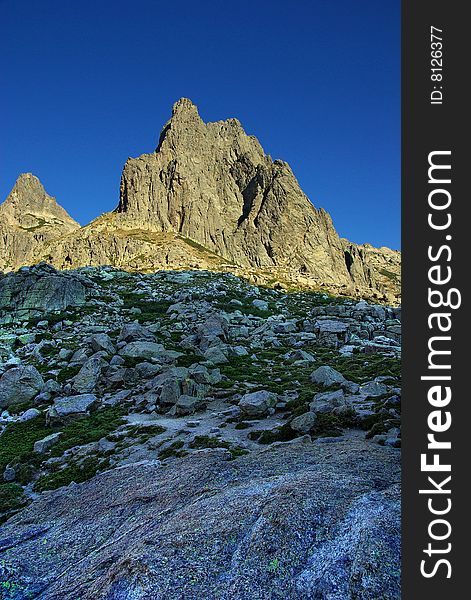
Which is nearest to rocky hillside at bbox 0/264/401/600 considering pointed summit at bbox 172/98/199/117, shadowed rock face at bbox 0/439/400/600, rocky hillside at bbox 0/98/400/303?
shadowed rock face at bbox 0/439/400/600

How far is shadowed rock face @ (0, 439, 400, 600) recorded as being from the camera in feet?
18.9

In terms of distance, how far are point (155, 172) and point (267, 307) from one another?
12569 cm

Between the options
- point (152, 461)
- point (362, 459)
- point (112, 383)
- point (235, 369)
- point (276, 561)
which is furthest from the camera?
point (235, 369)

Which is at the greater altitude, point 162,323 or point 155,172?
point 155,172

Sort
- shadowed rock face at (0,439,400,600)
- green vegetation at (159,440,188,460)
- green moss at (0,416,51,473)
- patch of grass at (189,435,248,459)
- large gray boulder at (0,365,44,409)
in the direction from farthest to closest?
1. large gray boulder at (0,365,44,409)
2. green moss at (0,416,51,473)
3. green vegetation at (159,440,188,460)
4. patch of grass at (189,435,248,459)
5. shadowed rock face at (0,439,400,600)

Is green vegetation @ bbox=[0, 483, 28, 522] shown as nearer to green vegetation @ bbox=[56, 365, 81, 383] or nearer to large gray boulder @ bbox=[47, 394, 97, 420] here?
large gray boulder @ bbox=[47, 394, 97, 420]

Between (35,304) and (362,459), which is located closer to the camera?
(362,459)

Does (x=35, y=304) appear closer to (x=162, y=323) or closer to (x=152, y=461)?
(x=162, y=323)

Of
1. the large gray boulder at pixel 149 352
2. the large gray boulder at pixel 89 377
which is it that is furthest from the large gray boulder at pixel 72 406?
the large gray boulder at pixel 149 352

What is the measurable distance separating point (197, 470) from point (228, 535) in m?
3.62

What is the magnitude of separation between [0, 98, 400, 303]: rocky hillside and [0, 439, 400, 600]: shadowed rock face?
389 feet

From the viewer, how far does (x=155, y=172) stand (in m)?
156

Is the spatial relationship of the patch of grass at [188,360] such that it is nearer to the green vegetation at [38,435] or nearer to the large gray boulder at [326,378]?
the green vegetation at [38,435]

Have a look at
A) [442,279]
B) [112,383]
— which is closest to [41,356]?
[112,383]
